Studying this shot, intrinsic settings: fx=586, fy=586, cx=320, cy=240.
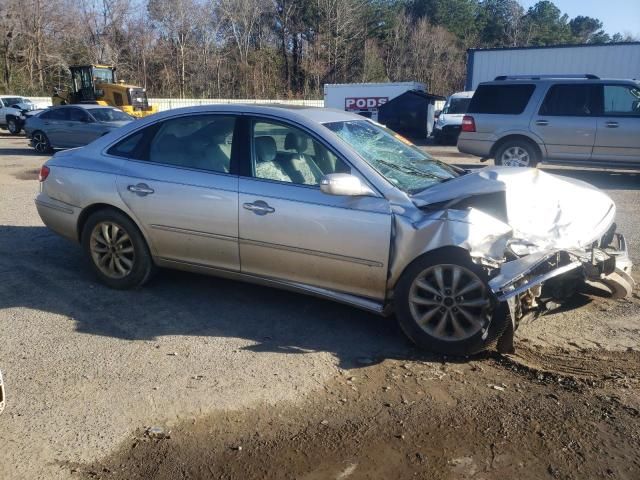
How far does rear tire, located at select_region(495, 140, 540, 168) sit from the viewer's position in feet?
37.9

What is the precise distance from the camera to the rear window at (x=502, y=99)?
1148cm

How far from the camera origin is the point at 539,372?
374cm

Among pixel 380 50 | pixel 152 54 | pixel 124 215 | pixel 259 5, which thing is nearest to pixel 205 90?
pixel 152 54

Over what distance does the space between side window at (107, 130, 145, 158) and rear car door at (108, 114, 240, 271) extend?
0.03 feet

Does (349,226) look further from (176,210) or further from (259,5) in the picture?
(259,5)

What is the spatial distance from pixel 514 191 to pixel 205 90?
4995cm

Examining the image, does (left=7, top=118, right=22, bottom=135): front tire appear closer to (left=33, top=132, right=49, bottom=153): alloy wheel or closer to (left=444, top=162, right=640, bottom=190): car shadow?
(left=33, top=132, right=49, bottom=153): alloy wheel

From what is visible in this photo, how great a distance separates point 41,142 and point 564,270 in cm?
1746

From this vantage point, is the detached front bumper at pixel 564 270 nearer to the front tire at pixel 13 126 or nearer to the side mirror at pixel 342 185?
the side mirror at pixel 342 185

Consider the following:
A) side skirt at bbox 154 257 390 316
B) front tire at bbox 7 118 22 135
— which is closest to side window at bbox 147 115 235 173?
side skirt at bbox 154 257 390 316

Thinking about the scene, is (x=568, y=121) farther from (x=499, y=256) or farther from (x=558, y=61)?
(x=558, y=61)

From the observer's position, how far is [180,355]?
4.01 m

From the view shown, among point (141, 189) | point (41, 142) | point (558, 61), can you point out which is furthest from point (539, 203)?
point (558, 61)

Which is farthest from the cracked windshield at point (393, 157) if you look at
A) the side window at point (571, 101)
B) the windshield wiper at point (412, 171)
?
the side window at point (571, 101)
